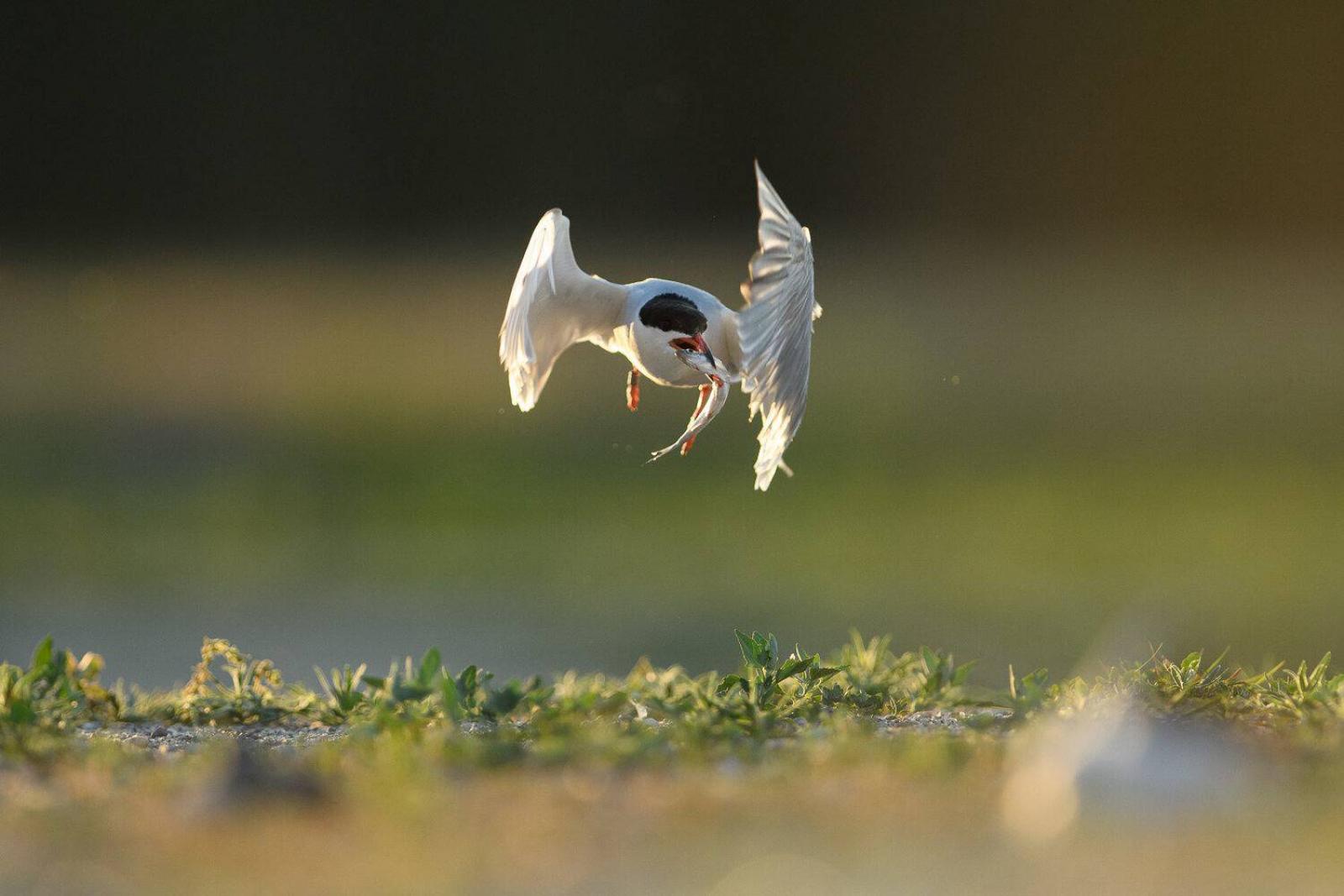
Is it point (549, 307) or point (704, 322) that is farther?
point (549, 307)

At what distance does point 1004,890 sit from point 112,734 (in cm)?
153

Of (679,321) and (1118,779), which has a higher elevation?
(679,321)

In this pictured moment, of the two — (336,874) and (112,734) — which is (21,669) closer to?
(112,734)

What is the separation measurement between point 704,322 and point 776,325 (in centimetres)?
14

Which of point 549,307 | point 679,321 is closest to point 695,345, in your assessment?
point 679,321

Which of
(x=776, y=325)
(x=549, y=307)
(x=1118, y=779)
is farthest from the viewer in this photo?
(x=549, y=307)

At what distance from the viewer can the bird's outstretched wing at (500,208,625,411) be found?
263 cm

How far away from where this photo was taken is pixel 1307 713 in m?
2.15

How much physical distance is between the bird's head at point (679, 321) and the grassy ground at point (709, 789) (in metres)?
0.48

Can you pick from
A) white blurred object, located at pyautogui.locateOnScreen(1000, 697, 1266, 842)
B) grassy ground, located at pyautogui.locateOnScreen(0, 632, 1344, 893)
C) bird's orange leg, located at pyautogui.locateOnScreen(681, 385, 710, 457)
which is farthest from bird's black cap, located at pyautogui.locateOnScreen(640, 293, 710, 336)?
white blurred object, located at pyautogui.locateOnScreen(1000, 697, 1266, 842)

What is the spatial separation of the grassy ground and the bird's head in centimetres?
48

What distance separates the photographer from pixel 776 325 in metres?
2.47

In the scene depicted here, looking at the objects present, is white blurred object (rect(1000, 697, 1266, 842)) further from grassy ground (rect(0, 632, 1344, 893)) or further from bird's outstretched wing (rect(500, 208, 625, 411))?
bird's outstretched wing (rect(500, 208, 625, 411))

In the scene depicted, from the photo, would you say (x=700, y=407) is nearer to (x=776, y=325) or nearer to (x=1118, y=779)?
(x=776, y=325)
